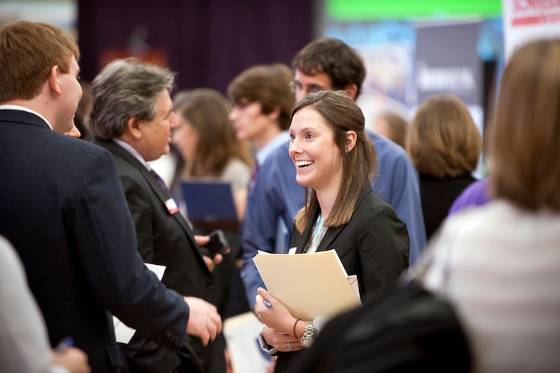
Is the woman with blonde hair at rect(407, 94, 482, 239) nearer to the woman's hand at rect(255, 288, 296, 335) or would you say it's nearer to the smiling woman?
the smiling woman

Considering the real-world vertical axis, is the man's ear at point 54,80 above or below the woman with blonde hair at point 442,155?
above

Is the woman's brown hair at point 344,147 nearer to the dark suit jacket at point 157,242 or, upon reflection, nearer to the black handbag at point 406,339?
the dark suit jacket at point 157,242

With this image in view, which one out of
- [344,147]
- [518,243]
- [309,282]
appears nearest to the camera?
[518,243]

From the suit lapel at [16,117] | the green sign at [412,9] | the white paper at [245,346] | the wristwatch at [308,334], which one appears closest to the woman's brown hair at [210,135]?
the white paper at [245,346]

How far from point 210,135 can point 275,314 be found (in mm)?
2881

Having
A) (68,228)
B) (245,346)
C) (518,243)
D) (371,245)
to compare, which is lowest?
(245,346)

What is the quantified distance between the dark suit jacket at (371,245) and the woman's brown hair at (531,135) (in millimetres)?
1077

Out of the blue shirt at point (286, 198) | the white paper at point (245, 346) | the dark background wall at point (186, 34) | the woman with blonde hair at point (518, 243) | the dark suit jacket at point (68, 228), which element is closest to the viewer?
the woman with blonde hair at point (518, 243)

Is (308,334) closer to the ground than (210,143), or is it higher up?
higher up

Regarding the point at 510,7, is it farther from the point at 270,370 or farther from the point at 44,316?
the point at 44,316

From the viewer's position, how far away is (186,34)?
11.7 m

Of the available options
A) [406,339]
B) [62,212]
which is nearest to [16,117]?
[62,212]

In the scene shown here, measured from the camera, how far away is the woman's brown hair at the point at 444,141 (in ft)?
13.5

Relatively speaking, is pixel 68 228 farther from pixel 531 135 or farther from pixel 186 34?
pixel 186 34
